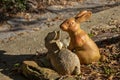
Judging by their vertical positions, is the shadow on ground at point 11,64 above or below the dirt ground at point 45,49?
below

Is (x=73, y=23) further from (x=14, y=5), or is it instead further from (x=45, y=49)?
(x=14, y=5)

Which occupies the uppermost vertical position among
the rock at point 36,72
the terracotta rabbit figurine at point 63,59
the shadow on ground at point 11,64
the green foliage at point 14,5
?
the green foliage at point 14,5

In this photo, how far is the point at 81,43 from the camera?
6234 millimetres

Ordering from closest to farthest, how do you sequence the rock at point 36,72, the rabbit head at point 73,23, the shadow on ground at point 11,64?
the rock at point 36,72
the rabbit head at point 73,23
the shadow on ground at point 11,64

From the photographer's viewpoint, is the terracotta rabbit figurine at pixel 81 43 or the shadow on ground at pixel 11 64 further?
the shadow on ground at pixel 11 64

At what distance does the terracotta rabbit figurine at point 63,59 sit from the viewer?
591 centimetres

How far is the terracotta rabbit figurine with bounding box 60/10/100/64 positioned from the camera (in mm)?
6133

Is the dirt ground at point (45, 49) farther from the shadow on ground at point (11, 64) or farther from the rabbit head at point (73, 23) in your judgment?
the rabbit head at point (73, 23)

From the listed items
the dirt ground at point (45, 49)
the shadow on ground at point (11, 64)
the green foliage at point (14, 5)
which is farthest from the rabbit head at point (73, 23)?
the green foliage at point (14, 5)

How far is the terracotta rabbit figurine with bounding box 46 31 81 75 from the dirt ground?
222 mm

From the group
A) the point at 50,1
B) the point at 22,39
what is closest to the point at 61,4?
the point at 50,1

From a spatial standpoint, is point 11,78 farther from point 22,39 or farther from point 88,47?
point 22,39

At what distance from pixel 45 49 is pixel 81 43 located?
1.45 metres

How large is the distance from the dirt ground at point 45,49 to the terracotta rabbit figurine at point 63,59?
0.22m
